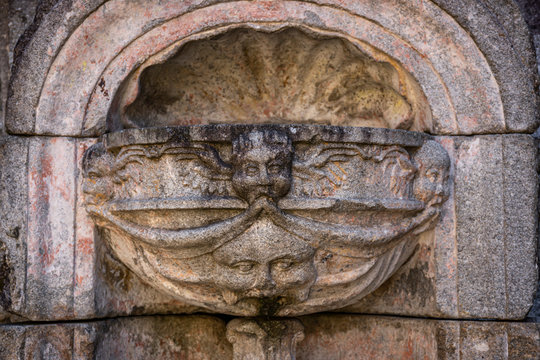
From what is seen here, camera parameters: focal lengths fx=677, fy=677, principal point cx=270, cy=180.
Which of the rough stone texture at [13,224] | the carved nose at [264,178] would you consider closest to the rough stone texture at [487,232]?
the carved nose at [264,178]

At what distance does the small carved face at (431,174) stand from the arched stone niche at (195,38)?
130 mm

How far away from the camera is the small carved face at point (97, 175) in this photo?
2.75 m

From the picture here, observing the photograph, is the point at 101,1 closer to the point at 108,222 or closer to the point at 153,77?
the point at 153,77

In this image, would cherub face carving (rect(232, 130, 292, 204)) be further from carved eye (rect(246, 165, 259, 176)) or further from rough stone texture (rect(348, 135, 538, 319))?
rough stone texture (rect(348, 135, 538, 319))

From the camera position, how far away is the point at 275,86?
3.30 meters

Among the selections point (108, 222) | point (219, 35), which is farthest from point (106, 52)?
point (108, 222)

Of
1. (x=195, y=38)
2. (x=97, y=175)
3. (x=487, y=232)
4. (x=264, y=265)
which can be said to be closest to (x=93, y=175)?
(x=97, y=175)

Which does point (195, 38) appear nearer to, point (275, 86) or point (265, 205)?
point (275, 86)

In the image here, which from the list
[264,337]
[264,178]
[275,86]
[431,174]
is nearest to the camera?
[264,178]

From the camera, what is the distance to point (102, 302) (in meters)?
2.85

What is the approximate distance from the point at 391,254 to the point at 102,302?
4.02 feet

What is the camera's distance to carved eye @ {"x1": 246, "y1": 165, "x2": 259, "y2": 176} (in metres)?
2.45

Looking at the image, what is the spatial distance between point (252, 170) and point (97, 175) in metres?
0.72

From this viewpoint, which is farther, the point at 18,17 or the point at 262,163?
the point at 18,17
